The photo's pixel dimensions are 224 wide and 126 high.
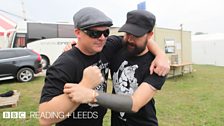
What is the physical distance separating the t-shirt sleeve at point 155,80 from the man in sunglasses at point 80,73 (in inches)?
12.7

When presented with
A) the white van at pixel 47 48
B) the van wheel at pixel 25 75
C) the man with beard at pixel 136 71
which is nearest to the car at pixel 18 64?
the van wheel at pixel 25 75

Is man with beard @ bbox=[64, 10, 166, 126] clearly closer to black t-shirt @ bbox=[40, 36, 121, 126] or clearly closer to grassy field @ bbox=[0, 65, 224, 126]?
black t-shirt @ bbox=[40, 36, 121, 126]

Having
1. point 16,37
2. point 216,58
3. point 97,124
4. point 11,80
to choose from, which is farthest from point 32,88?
point 216,58

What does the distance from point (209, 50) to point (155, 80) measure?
20000mm

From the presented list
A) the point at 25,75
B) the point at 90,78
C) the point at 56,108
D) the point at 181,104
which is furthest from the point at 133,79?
the point at 25,75

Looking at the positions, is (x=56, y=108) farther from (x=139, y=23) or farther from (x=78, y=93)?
(x=139, y=23)

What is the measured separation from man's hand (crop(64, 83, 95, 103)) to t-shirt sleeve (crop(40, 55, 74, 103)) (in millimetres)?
148

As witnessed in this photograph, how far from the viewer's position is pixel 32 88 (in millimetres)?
8672

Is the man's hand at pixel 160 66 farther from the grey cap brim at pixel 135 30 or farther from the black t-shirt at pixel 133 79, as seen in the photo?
the grey cap brim at pixel 135 30

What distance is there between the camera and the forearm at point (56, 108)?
1.30 m

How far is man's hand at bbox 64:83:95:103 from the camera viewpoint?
1.28 metres

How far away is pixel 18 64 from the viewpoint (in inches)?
385

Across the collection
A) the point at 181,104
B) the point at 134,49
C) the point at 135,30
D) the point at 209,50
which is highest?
the point at 209,50

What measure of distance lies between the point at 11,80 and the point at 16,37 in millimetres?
4229
